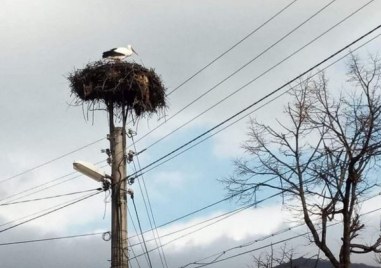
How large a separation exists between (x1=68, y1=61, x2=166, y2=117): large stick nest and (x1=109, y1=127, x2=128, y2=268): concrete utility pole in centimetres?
104

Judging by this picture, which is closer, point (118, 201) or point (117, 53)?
point (118, 201)

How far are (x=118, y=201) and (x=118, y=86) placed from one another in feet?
9.60

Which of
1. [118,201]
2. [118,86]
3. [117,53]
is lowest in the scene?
[118,201]

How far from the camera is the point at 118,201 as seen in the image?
40.1ft

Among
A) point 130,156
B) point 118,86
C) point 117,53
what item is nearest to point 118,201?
point 130,156

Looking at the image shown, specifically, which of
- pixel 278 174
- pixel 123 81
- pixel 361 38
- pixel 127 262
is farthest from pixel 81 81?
pixel 361 38

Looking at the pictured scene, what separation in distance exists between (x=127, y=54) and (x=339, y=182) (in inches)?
262

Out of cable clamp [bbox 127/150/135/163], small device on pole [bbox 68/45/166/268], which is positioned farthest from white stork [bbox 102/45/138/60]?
cable clamp [bbox 127/150/135/163]

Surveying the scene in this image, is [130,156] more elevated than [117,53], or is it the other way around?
[117,53]

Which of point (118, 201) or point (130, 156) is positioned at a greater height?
point (130, 156)

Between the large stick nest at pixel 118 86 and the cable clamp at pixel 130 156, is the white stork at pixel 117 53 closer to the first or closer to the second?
the large stick nest at pixel 118 86

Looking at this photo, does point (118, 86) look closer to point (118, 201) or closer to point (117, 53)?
point (117, 53)

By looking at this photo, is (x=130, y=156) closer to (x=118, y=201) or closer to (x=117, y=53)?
(x=118, y=201)

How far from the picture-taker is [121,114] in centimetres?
1370
